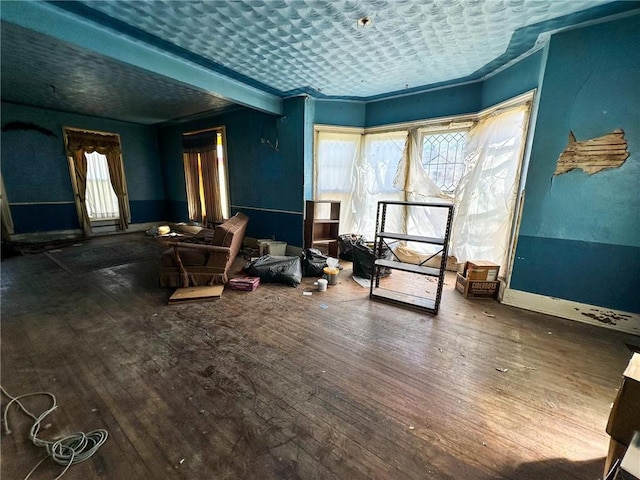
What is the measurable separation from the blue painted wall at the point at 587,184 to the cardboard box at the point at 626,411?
7.46 feet

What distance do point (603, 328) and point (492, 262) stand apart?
45.6 inches

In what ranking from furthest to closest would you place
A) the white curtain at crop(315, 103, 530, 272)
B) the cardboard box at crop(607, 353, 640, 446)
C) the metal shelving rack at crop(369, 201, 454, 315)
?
the white curtain at crop(315, 103, 530, 272) < the metal shelving rack at crop(369, 201, 454, 315) < the cardboard box at crop(607, 353, 640, 446)

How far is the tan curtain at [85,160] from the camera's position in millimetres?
5777

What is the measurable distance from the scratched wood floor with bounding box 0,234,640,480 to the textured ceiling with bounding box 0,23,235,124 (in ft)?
9.38

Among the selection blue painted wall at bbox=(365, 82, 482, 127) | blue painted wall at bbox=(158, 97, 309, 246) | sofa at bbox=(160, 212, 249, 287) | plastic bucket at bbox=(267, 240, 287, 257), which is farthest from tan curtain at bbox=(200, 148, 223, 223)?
blue painted wall at bbox=(365, 82, 482, 127)

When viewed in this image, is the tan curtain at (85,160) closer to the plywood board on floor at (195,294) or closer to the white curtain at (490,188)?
the plywood board on floor at (195,294)

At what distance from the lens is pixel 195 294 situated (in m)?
3.04

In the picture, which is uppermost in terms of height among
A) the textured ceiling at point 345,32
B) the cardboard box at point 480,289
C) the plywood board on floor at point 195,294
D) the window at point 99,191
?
the textured ceiling at point 345,32

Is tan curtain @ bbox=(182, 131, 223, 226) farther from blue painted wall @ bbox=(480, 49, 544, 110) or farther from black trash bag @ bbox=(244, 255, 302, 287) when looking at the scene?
blue painted wall @ bbox=(480, 49, 544, 110)

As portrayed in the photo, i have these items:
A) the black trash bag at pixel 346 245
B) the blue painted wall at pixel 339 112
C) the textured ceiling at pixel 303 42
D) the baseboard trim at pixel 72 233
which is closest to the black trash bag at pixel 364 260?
the black trash bag at pixel 346 245

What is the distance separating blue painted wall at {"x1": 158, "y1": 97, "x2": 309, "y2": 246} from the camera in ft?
14.7

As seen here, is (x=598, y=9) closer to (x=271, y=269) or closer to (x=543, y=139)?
(x=543, y=139)

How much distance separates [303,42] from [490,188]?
2.94 m

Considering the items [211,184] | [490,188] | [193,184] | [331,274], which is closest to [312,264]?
[331,274]
